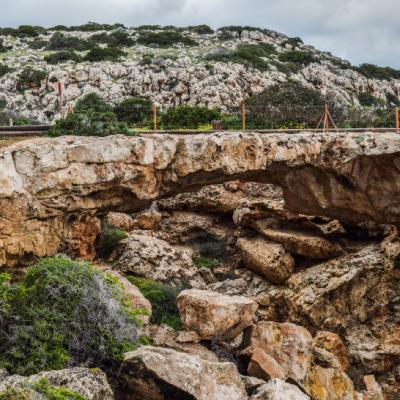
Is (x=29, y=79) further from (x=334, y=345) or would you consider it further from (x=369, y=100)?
(x=334, y=345)

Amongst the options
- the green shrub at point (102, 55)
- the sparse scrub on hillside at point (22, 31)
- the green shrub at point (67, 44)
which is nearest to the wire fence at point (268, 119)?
the green shrub at point (102, 55)

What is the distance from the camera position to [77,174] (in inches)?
439

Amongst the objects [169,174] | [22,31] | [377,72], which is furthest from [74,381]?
[22,31]

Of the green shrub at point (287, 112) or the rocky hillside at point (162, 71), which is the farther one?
the rocky hillside at point (162, 71)

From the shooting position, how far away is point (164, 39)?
5156 centimetres

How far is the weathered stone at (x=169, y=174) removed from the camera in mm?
10688

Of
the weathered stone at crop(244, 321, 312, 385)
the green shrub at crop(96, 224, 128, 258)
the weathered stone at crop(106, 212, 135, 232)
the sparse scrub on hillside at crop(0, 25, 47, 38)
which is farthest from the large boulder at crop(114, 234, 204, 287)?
the sparse scrub on hillside at crop(0, 25, 47, 38)

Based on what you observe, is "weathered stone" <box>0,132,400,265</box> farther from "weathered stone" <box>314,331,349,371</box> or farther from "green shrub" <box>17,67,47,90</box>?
"green shrub" <box>17,67,47,90</box>

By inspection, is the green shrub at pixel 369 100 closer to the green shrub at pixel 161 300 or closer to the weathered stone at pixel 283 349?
the green shrub at pixel 161 300

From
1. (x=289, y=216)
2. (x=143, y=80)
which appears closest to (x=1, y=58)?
(x=143, y=80)

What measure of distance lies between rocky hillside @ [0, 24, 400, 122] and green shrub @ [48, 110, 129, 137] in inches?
527

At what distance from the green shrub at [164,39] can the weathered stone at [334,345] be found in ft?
A: 140

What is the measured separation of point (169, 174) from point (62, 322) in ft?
19.6

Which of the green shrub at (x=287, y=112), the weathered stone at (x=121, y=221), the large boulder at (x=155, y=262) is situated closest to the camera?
the large boulder at (x=155, y=262)
